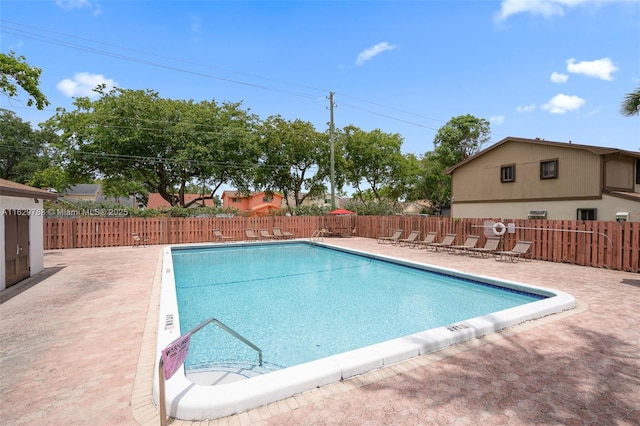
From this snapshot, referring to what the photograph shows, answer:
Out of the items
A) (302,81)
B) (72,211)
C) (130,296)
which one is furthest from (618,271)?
(72,211)

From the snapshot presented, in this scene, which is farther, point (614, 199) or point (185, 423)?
point (614, 199)

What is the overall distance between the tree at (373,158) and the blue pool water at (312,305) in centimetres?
2744

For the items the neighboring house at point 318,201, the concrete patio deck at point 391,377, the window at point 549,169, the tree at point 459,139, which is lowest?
the concrete patio deck at point 391,377

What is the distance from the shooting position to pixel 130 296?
7453 mm

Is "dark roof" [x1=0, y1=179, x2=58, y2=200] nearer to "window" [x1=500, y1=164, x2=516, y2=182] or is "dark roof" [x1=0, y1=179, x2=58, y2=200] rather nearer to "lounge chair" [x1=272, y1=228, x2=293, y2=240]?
"lounge chair" [x1=272, y1=228, x2=293, y2=240]

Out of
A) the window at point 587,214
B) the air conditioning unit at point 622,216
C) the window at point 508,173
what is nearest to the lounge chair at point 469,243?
the window at point 587,214

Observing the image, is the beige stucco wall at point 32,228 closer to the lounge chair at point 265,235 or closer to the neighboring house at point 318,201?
the lounge chair at point 265,235

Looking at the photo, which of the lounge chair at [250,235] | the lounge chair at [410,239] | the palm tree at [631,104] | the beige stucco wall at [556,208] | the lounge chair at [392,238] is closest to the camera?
the palm tree at [631,104]

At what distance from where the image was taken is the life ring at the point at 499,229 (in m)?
13.7

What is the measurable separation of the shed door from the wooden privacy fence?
946 cm

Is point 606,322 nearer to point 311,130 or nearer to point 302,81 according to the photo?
point 302,81

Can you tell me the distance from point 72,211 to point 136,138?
9.30m

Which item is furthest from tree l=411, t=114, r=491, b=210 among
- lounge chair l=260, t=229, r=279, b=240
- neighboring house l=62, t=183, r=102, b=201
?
neighboring house l=62, t=183, r=102, b=201

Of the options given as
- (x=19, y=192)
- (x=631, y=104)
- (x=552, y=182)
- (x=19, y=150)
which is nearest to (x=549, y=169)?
(x=552, y=182)
